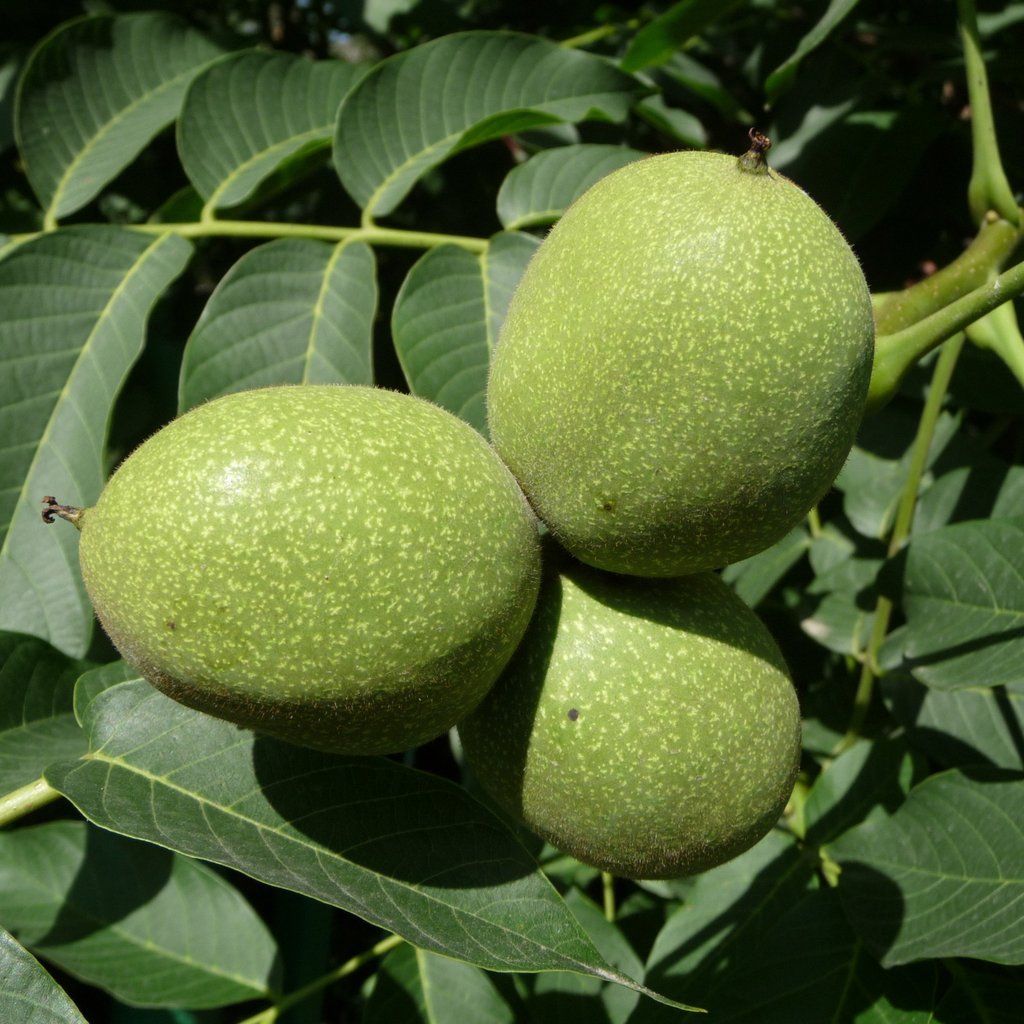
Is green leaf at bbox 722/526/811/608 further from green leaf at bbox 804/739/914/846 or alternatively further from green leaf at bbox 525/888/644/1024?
green leaf at bbox 525/888/644/1024

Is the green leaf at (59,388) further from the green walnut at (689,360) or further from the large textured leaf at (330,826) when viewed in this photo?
the green walnut at (689,360)

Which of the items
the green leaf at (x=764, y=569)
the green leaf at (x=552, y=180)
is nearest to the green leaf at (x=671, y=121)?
the green leaf at (x=552, y=180)

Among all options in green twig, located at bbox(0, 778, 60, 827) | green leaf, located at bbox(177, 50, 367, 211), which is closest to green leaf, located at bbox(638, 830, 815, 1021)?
green twig, located at bbox(0, 778, 60, 827)

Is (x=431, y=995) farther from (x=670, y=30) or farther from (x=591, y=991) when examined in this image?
(x=670, y=30)

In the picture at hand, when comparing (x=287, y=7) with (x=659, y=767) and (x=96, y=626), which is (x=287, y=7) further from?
(x=659, y=767)

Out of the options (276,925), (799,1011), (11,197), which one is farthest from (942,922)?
(11,197)
